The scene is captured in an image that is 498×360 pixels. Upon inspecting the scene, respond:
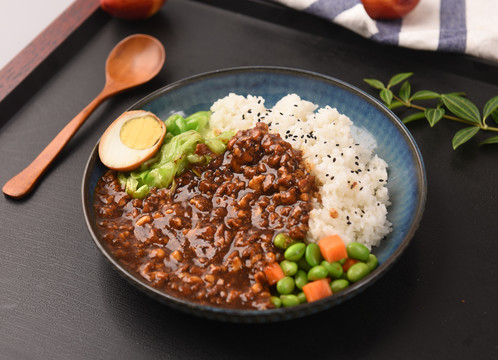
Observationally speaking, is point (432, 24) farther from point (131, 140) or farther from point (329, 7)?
point (131, 140)

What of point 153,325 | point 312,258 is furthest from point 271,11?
point 153,325

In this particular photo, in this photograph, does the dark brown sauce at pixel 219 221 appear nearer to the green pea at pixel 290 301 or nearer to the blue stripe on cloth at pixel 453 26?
the green pea at pixel 290 301

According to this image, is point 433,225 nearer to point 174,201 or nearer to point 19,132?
point 174,201

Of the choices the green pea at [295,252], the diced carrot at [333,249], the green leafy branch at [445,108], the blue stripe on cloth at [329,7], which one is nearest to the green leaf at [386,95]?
the green leafy branch at [445,108]

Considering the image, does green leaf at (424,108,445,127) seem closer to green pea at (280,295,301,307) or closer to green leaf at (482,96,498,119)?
green leaf at (482,96,498,119)

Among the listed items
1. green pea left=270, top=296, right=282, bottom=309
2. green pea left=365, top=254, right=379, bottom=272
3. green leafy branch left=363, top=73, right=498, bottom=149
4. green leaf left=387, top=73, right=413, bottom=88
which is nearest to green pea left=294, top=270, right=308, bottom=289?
green pea left=270, top=296, right=282, bottom=309

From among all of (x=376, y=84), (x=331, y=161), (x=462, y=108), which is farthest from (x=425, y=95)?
(x=331, y=161)
